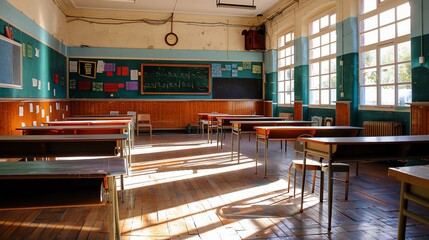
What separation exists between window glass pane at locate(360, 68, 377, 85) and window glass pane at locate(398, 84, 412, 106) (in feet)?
2.38

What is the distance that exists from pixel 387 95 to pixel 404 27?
1.27 m

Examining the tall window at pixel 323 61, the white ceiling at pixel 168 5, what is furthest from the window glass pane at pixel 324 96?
the white ceiling at pixel 168 5

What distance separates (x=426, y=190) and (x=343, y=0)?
7217mm

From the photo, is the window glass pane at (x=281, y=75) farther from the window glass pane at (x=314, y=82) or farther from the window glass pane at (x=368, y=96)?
the window glass pane at (x=368, y=96)

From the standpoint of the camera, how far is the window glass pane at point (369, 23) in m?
7.23

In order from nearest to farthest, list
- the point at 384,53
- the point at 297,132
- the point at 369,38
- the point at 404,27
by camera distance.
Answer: the point at 297,132, the point at 404,27, the point at 384,53, the point at 369,38

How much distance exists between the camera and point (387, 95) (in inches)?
272

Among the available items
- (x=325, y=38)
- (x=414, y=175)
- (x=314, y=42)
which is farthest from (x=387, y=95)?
(x=414, y=175)

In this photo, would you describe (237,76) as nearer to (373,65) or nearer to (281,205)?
(373,65)

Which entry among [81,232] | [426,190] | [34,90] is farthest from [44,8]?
[426,190]

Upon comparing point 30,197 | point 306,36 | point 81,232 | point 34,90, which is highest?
point 306,36

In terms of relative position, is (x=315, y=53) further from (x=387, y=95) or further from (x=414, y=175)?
(x=414, y=175)

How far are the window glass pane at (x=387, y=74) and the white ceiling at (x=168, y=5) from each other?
16.9 feet

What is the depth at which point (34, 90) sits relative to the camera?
771 cm
